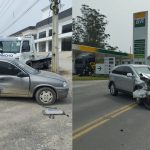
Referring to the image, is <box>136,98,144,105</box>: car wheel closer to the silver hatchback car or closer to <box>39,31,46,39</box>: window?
the silver hatchback car

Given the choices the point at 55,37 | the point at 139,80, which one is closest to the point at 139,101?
the point at 139,80

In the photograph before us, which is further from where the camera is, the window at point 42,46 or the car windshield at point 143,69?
the window at point 42,46

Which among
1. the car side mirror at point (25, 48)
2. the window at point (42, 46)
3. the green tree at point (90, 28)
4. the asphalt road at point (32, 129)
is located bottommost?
the asphalt road at point (32, 129)

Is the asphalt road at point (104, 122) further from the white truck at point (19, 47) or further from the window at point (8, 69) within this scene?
the white truck at point (19, 47)

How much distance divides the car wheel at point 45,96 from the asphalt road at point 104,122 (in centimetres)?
397

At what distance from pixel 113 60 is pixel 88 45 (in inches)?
13.7

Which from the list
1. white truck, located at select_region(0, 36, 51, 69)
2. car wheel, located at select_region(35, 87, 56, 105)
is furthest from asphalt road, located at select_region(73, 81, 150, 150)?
white truck, located at select_region(0, 36, 51, 69)

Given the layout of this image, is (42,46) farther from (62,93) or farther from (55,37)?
(62,93)

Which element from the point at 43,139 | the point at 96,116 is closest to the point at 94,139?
the point at 96,116

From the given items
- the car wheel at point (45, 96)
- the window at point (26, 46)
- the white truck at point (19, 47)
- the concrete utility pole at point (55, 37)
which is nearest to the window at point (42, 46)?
the white truck at point (19, 47)

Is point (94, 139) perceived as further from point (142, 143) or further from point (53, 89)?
point (53, 89)

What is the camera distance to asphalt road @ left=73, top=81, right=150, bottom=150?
2156mm

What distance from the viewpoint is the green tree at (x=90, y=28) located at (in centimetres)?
197

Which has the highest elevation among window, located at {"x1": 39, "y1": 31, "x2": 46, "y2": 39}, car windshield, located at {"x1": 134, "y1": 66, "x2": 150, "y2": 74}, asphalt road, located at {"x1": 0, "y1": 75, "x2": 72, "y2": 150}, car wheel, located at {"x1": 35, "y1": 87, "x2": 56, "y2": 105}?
window, located at {"x1": 39, "y1": 31, "x2": 46, "y2": 39}
